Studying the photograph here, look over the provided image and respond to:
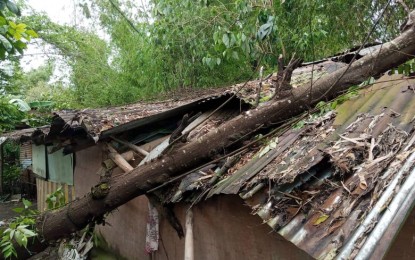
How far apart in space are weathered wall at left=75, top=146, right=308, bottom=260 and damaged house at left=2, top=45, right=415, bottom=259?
1cm

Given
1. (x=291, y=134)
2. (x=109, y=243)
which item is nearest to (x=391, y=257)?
(x=291, y=134)

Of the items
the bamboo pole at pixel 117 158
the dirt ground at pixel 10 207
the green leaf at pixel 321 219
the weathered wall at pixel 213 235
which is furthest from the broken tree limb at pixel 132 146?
the dirt ground at pixel 10 207

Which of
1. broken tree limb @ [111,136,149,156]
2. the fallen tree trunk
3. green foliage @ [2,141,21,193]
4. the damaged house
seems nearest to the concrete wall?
the damaged house

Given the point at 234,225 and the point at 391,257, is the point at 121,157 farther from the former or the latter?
the point at 391,257

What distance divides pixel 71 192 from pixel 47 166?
2401 millimetres

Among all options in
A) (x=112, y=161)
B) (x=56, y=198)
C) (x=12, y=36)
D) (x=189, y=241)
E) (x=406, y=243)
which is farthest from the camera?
(x=56, y=198)

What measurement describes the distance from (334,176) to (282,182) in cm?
37

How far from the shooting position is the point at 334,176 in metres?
2.59

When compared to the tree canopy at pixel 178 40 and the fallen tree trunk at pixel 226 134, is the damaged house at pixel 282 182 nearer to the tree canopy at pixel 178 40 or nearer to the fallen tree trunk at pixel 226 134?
the fallen tree trunk at pixel 226 134

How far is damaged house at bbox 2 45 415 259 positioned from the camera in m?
2.09

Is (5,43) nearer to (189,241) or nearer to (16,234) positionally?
(16,234)

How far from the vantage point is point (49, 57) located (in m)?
14.6

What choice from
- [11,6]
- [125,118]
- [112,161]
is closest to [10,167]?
[112,161]

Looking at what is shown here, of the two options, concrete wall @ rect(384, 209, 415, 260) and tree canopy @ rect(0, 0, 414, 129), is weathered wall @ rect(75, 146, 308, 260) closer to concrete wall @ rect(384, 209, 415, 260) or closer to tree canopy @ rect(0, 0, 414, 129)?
concrete wall @ rect(384, 209, 415, 260)
